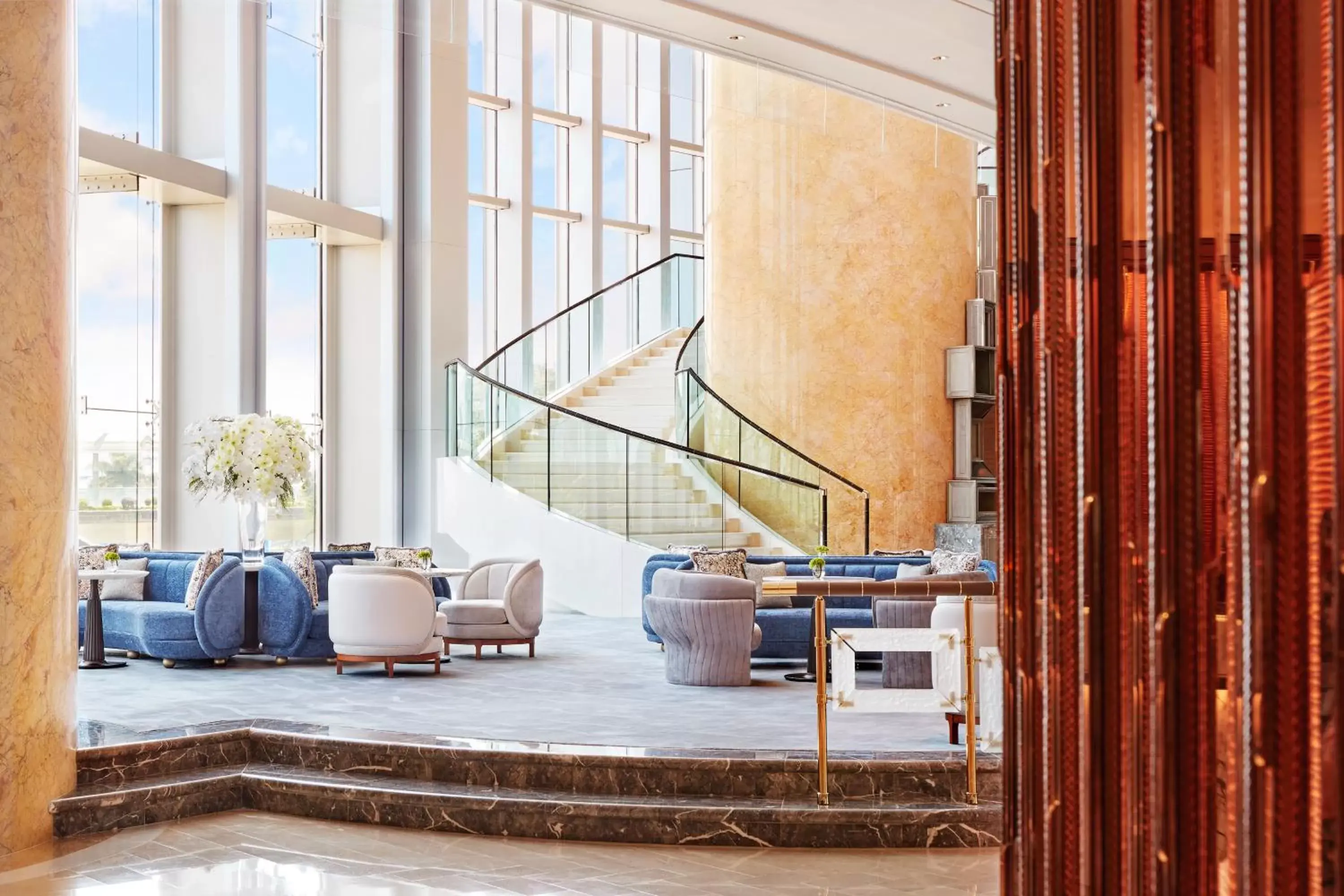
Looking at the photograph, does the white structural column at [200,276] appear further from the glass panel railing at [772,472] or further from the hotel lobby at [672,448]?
the glass panel railing at [772,472]

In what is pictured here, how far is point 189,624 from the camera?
891cm

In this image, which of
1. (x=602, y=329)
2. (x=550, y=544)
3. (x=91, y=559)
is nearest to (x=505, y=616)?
(x=91, y=559)

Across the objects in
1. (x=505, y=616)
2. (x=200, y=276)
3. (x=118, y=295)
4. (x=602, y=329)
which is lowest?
(x=505, y=616)

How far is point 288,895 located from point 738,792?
193 cm

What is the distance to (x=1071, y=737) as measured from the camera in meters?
1.67

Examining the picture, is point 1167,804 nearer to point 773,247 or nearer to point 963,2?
point 963,2

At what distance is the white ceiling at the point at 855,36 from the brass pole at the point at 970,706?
2493 millimetres

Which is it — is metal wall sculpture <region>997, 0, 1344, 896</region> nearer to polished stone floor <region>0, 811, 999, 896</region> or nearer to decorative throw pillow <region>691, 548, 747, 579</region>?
polished stone floor <region>0, 811, 999, 896</region>

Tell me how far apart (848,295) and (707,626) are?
6.69 m

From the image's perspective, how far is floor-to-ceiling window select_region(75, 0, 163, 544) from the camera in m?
11.9

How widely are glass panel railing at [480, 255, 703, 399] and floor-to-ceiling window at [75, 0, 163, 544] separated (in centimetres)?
447

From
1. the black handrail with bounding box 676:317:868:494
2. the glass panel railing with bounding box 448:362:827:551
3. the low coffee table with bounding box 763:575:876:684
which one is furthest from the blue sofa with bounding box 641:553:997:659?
the black handrail with bounding box 676:317:868:494

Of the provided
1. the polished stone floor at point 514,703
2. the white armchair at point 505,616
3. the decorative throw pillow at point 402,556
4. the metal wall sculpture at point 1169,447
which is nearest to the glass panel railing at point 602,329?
the decorative throw pillow at point 402,556

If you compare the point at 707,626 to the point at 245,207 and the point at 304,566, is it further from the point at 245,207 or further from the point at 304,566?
the point at 245,207
